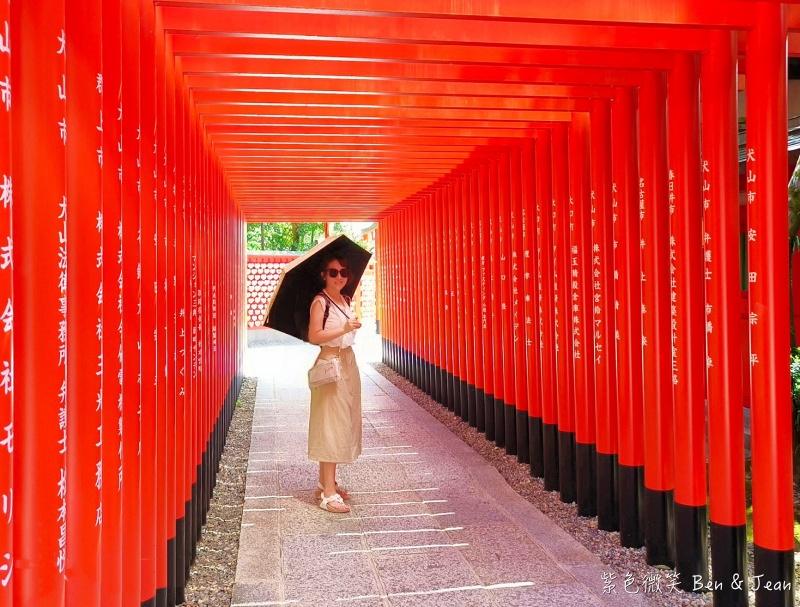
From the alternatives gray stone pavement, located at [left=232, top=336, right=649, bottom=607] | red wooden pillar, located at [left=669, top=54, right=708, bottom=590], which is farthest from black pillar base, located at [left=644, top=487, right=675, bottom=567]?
gray stone pavement, located at [left=232, top=336, right=649, bottom=607]

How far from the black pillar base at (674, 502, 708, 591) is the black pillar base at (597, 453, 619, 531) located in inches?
35.0

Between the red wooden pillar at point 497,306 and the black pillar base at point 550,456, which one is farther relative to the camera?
the red wooden pillar at point 497,306

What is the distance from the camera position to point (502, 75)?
4117mm

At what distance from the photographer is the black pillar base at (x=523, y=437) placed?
640cm

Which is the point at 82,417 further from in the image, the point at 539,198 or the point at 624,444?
the point at 539,198

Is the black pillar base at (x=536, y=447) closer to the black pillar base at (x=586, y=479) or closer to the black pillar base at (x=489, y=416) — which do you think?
the black pillar base at (x=586, y=479)

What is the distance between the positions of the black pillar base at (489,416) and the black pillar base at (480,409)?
0.63 feet

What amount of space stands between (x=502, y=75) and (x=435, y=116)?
930 mm

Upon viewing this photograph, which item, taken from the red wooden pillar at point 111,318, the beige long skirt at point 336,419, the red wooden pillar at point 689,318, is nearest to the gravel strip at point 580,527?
the red wooden pillar at point 689,318

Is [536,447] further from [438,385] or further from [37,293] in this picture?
[37,293]

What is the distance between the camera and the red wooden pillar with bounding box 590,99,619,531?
15.1ft

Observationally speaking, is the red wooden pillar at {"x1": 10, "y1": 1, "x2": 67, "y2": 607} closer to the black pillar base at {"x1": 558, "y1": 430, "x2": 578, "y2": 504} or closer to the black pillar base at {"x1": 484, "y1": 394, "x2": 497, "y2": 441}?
the black pillar base at {"x1": 558, "y1": 430, "x2": 578, "y2": 504}

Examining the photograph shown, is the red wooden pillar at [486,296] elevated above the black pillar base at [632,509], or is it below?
above

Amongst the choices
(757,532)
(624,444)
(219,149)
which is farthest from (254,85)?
(757,532)
